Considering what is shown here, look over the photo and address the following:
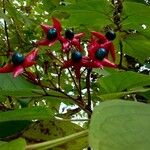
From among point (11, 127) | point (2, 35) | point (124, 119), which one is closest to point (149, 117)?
point (124, 119)

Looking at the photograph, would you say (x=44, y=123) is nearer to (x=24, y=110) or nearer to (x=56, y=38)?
(x=56, y=38)

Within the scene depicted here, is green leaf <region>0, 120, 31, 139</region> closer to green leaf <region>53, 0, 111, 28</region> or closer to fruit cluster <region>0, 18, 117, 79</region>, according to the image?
fruit cluster <region>0, 18, 117, 79</region>

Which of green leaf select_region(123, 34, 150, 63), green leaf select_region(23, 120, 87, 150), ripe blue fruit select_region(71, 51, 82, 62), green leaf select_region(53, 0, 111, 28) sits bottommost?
green leaf select_region(23, 120, 87, 150)

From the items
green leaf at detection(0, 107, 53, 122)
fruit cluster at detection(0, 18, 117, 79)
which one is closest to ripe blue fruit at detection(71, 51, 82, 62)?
fruit cluster at detection(0, 18, 117, 79)

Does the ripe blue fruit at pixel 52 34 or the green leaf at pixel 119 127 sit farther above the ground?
the green leaf at pixel 119 127

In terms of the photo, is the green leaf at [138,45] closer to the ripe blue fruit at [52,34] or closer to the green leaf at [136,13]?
the green leaf at [136,13]

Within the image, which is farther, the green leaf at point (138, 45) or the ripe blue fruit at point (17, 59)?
the green leaf at point (138, 45)

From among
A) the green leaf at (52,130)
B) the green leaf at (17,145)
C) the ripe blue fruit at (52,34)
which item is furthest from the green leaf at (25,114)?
the ripe blue fruit at (52,34)
